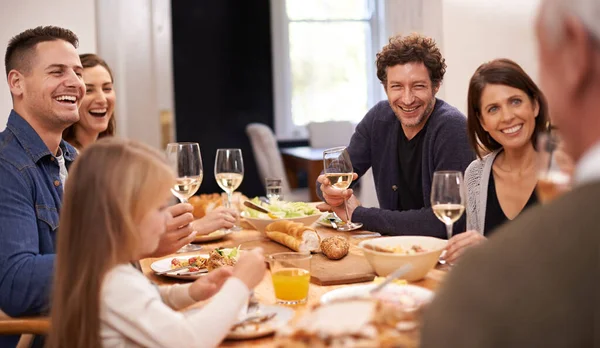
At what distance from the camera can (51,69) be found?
Result: 220cm

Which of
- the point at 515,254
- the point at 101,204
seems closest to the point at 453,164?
the point at 101,204

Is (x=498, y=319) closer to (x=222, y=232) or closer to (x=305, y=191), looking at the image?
(x=222, y=232)

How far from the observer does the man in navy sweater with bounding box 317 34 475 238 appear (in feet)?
7.72

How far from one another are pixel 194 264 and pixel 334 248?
0.39 meters

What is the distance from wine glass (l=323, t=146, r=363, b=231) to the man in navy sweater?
0.18 ft

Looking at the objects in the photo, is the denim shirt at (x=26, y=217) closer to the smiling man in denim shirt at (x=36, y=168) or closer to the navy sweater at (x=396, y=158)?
the smiling man in denim shirt at (x=36, y=168)

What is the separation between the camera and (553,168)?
100 cm

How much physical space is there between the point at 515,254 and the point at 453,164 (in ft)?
6.10

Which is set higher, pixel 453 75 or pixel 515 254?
pixel 453 75

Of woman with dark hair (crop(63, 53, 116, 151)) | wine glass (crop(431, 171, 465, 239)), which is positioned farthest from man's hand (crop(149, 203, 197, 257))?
woman with dark hair (crop(63, 53, 116, 151))

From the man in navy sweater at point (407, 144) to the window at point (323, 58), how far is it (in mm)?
3902

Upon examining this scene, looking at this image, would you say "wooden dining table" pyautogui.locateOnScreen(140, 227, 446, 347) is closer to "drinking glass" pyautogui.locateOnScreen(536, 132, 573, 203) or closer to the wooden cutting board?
the wooden cutting board

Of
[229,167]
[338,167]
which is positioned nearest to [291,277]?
[338,167]

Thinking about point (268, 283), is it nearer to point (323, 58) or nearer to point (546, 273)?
point (546, 273)
